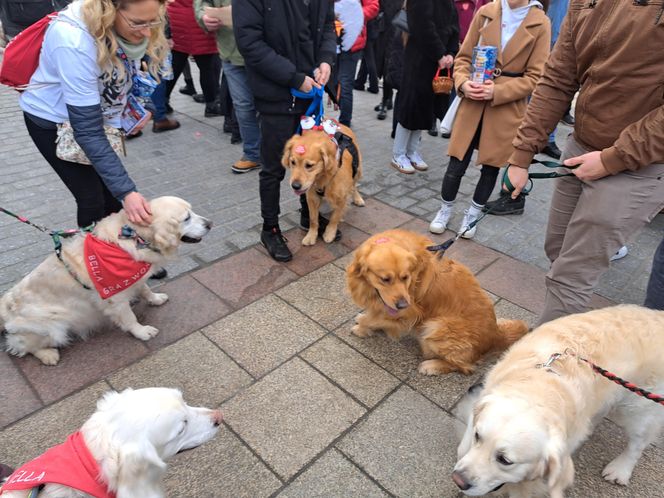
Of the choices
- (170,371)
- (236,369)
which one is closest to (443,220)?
(236,369)

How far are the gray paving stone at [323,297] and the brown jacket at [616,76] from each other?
211cm

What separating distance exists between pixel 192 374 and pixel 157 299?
875mm

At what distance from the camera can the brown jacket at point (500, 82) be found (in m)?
3.89

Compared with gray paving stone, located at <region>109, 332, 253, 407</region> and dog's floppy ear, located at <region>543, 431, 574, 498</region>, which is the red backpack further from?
dog's floppy ear, located at <region>543, 431, 574, 498</region>

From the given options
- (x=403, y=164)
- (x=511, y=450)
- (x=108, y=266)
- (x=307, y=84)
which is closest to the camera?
(x=511, y=450)

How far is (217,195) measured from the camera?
17.0ft

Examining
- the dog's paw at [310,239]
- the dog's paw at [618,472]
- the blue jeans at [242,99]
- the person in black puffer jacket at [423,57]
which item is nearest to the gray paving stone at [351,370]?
the dog's paw at [618,472]

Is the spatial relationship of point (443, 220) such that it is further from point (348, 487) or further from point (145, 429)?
point (145, 429)

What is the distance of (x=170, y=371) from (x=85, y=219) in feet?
4.34

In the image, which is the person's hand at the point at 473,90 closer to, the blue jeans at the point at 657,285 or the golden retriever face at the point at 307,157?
the golden retriever face at the point at 307,157

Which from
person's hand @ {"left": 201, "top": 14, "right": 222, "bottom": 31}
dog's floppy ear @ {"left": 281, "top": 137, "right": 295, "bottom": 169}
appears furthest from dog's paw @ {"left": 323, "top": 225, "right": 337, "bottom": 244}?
person's hand @ {"left": 201, "top": 14, "right": 222, "bottom": 31}

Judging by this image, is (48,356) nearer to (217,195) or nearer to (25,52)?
(25,52)

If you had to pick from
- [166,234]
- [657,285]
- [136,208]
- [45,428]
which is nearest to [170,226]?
[166,234]

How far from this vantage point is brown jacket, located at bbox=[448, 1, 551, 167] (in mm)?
3889
